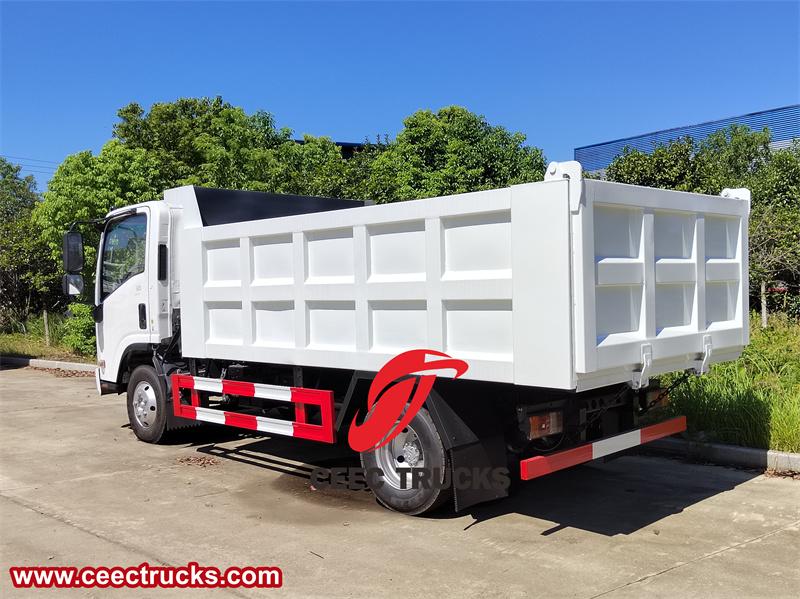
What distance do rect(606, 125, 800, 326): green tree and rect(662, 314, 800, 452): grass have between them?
7.05 feet

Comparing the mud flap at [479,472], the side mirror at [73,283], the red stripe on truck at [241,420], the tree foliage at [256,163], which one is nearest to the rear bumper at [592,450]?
the mud flap at [479,472]

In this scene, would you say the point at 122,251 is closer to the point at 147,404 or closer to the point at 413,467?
the point at 147,404

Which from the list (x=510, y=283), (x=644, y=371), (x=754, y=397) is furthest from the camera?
(x=754, y=397)

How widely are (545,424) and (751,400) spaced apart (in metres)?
3.55

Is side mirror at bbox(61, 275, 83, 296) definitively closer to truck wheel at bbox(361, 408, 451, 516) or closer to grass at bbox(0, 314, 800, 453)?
truck wheel at bbox(361, 408, 451, 516)

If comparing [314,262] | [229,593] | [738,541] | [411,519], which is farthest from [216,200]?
[738,541]

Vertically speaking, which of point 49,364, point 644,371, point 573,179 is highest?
point 573,179

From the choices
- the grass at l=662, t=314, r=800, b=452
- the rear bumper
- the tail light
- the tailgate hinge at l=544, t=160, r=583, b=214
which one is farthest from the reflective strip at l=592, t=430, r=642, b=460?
the grass at l=662, t=314, r=800, b=452

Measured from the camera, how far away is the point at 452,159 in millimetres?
21141

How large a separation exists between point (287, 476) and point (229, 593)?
111 inches

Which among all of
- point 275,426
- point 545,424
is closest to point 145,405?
point 275,426

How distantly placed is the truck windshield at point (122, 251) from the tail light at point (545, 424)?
5015mm

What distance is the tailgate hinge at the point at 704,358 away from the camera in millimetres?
5660

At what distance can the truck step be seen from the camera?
20.6ft
